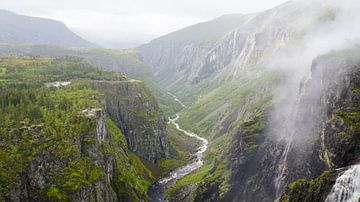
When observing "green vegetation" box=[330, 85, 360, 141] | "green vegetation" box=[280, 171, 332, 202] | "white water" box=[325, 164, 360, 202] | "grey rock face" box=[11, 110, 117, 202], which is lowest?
"grey rock face" box=[11, 110, 117, 202]

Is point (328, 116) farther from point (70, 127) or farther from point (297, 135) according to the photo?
point (70, 127)

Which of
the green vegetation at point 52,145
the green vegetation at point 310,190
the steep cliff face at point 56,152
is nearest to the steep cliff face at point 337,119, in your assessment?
the green vegetation at point 310,190

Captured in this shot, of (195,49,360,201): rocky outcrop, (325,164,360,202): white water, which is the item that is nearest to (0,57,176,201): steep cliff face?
(195,49,360,201): rocky outcrop

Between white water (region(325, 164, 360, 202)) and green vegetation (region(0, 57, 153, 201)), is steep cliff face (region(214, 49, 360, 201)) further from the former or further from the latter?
green vegetation (region(0, 57, 153, 201))

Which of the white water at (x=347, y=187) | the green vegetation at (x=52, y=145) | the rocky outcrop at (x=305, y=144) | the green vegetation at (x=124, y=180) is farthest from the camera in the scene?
the green vegetation at (x=124, y=180)

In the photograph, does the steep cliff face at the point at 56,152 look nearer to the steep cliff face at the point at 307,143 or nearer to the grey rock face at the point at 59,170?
the grey rock face at the point at 59,170

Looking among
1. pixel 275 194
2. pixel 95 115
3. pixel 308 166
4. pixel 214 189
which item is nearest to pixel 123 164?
pixel 95 115

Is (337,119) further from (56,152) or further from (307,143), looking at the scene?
(56,152)

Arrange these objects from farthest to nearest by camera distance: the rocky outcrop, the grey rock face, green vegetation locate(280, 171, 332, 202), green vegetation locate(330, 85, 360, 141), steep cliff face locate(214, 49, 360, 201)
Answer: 1. the grey rock face
2. the rocky outcrop
3. steep cliff face locate(214, 49, 360, 201)
4. green vegetation locate(330, 85, 360, 141)
5. green vegetation locate(280, 171, 332, 202)

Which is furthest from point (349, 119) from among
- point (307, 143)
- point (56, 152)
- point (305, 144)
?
point (56, 152)
